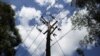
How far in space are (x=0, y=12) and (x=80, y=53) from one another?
1874 centimetres

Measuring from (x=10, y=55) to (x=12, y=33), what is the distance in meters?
1.84

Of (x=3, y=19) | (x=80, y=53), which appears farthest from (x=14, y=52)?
(x=80, y=53)

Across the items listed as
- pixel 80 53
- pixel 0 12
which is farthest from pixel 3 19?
pixel 80 53

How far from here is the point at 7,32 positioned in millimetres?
33156

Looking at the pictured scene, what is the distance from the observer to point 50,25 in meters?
33.4

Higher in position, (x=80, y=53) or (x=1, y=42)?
(x=80, y=53)

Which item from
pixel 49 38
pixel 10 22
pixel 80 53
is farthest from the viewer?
pixel 80 53

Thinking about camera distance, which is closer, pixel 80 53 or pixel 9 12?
pixel 9 12

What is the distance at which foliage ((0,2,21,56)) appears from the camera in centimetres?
3244

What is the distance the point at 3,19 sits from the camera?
33438 millimetres

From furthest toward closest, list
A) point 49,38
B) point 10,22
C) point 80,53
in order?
point 80,53
point 10,22
point 49,38

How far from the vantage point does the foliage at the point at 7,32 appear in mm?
32438

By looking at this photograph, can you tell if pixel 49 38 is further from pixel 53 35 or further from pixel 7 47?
pixel 7 47

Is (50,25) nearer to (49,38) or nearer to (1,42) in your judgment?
(49,38)
